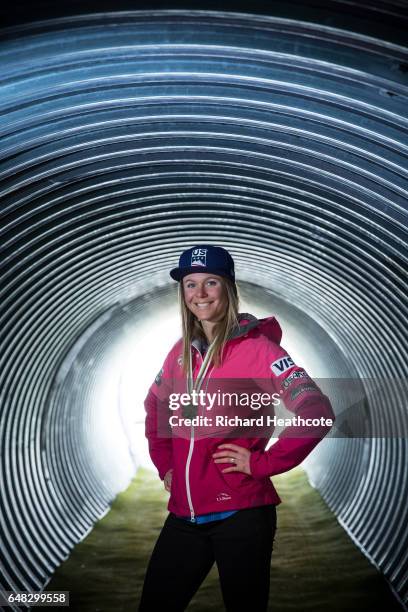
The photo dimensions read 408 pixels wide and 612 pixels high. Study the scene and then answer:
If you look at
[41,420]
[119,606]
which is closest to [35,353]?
[41,420]

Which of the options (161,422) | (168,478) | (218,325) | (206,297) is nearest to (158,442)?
(161,422)

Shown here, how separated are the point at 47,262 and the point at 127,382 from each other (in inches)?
688

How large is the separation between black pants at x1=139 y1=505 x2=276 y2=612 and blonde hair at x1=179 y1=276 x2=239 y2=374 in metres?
0.84

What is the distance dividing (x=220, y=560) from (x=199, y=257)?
1618 mm

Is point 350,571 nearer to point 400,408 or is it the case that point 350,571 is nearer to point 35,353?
point 400,408

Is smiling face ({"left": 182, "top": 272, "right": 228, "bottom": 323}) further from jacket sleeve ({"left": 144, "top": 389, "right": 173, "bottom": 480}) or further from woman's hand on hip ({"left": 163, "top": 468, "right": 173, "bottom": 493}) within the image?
woman's hand on hip ({"left": 163, "top": 468, "right": 173, "bottom": 493})

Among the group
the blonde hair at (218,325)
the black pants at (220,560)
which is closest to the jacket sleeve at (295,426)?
the black pants at (220,560)

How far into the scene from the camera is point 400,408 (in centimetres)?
746

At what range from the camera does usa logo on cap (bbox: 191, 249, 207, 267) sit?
409 cm

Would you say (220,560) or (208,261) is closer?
(220,560)

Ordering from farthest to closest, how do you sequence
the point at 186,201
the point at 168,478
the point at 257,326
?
the point at 186,201 → the point at 168,478 → the point at 257,326

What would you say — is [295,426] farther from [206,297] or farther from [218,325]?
[206,297]

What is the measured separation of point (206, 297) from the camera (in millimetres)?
4078

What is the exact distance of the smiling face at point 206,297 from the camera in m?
4.08
